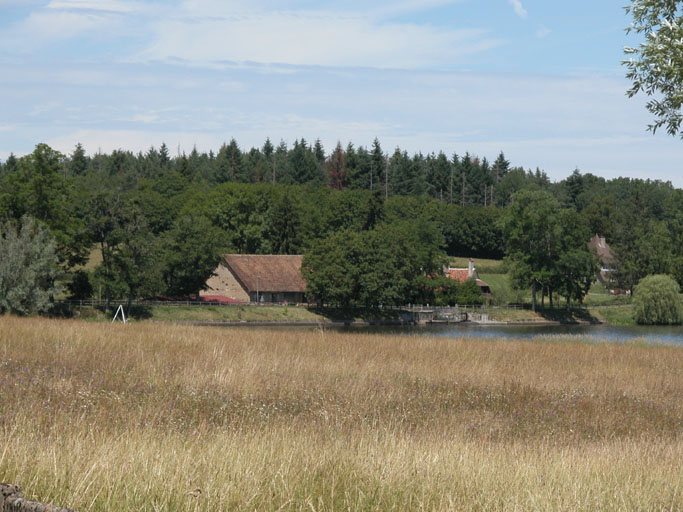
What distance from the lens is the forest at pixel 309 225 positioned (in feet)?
211

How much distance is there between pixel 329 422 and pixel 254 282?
259 ft

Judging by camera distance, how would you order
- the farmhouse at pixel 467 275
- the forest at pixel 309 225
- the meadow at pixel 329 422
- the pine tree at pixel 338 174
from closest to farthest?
1. the meadow at pixel 329 422
2. the forest at pixel 309 225
3. the farmhouse at pixel 467 275
4. the pine tree at pixel 338 174

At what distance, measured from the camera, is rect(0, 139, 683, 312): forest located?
6431cm

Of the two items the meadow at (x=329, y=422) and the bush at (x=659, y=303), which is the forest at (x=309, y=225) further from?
the meadow at (x=329, y=422)

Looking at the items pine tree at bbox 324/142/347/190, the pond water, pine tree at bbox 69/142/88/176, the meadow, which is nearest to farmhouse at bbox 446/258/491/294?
the pond water

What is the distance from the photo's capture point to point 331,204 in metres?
122

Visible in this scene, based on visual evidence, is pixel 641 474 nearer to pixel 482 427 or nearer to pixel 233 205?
pixel 482 427

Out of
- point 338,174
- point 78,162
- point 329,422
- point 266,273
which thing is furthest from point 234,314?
point 78,162

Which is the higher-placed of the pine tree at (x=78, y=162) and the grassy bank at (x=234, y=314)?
the pine tree at (x=78, y=162)

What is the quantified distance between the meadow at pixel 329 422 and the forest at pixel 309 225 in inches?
1478

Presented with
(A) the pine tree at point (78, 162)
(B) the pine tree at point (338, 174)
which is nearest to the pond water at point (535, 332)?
(B) the pine tree at point (338, 174)

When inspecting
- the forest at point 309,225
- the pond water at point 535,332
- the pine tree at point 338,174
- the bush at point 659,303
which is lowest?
the pond water at point 535,332

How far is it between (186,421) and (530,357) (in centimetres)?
1388

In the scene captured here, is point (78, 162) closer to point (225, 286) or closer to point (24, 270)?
point (225, 286)
